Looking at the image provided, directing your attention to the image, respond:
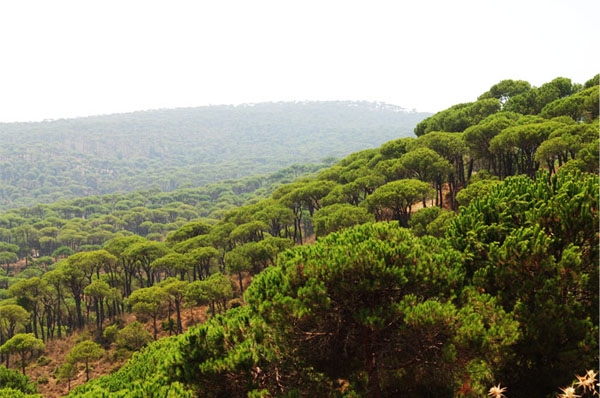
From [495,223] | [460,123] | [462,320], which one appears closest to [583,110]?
[460,123]

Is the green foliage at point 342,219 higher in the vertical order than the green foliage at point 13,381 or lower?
higher

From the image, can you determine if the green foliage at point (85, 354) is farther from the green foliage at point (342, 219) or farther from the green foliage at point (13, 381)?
the green foliage at point (342, 219)

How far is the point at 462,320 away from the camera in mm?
10547

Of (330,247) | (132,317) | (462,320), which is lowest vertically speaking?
(132,317)

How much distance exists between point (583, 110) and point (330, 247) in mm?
42713

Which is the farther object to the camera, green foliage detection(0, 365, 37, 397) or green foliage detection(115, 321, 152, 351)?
green foliage detection(115, 321, 152, 351)

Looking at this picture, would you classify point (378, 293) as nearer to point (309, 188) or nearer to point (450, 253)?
point (450, 253)

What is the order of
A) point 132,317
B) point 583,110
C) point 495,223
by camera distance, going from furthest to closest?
point 132,317, point 583,110, point 495,223

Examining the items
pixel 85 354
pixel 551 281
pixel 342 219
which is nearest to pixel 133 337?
pixel 85 354

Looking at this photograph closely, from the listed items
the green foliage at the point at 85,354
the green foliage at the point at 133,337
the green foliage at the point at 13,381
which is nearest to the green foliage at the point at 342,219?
the green foliage at the point at 133,337

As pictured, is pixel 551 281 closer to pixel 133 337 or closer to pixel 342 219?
pixel 342 219

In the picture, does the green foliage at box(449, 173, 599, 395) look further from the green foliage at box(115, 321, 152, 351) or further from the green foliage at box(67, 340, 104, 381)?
the green foliage at box(115, 321, 152, 351)

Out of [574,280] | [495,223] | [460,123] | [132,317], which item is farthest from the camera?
[460,123]

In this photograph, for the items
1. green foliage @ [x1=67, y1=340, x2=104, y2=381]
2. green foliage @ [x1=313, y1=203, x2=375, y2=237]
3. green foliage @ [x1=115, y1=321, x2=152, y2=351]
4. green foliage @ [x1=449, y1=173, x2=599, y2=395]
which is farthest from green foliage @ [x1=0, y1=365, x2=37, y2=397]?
green foliage @ [x1=449, y1=173, x2=599, y2=395]
